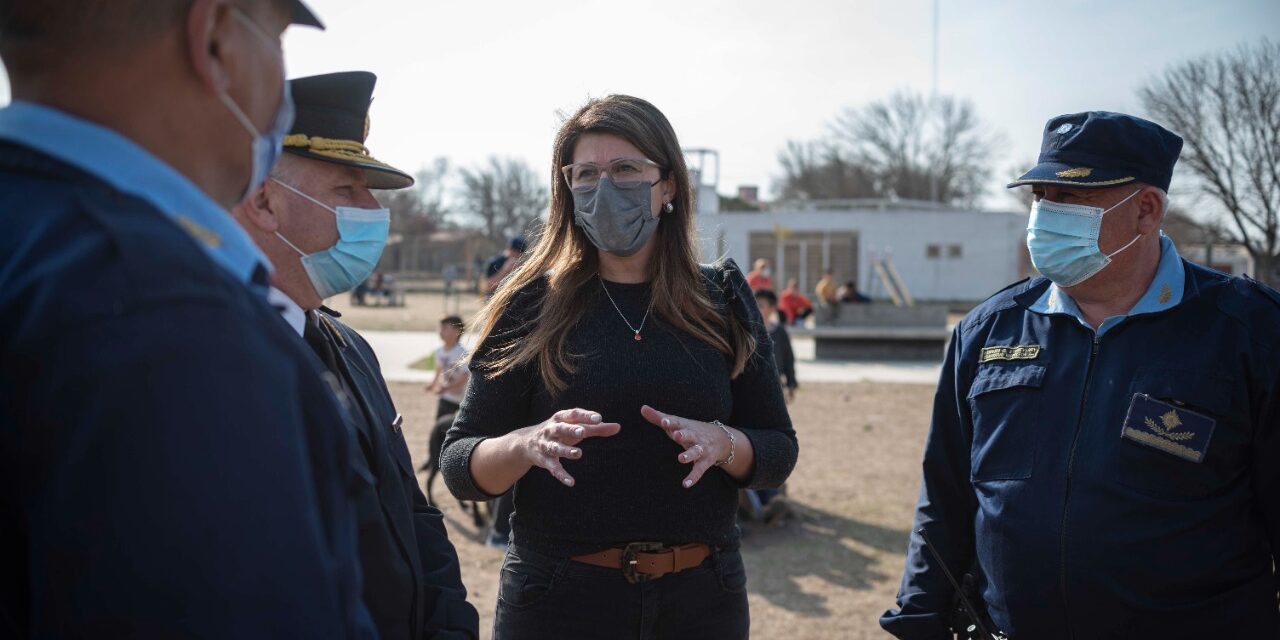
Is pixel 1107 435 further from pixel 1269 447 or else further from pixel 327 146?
pixel 327 146

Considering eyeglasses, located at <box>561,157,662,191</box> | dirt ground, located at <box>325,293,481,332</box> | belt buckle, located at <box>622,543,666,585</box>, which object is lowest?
dirt ground, located at <box>325,293,481,332</box>

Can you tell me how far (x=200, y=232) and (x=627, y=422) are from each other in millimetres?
1594

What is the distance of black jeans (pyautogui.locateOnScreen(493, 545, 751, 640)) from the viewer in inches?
90.8

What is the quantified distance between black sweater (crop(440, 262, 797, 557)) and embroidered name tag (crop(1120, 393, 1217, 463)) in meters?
0.93

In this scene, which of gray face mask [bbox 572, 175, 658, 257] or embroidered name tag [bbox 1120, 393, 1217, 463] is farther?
gray face mask [bbox 572, 175, 658, 257]

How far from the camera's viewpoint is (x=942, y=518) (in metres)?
2.73

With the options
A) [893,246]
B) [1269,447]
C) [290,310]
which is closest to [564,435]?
[290,310]

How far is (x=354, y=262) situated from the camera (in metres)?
2.19

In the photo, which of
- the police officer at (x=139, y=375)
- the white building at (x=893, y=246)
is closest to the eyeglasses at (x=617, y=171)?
the police officer at (x=139, y=375)

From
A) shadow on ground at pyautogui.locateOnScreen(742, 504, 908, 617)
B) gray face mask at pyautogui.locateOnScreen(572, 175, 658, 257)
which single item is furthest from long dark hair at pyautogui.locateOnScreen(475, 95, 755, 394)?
shadow on ground at pyautogui.locateOnScreen(742, 504, 908, 617)

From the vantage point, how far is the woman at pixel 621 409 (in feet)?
7.62

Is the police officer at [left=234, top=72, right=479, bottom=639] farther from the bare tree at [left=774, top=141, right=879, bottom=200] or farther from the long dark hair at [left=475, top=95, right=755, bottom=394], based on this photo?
the bare tree at [left=774, top=141, right=879, bottom=200]

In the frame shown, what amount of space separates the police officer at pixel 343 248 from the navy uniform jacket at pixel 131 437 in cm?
95

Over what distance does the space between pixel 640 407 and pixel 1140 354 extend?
1.38 metres
